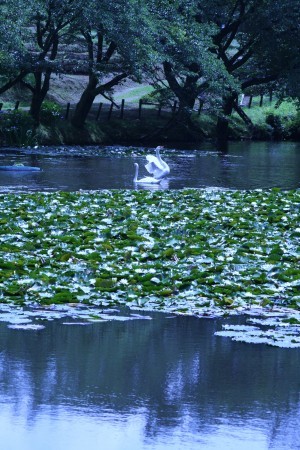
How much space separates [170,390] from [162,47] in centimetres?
3341

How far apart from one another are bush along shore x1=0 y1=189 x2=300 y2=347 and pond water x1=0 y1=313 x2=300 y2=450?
440mm

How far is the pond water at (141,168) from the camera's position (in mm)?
24703

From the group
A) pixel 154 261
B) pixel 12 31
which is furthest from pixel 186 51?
pixel 154 261

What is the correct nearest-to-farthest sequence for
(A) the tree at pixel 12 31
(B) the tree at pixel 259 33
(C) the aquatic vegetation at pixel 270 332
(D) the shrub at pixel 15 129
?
(C) the aquatic vegetation at pixel 270 332, (A) the tree at pixel 12 31, (D) the shrub at pixel 15 129, (B) the tree at pixel 259 33

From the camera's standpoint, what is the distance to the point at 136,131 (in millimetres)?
48500

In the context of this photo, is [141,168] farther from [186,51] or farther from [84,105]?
[84,105]

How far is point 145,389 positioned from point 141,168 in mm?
24401

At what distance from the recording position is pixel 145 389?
7.58m

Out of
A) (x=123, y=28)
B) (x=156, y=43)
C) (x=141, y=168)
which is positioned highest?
(x=123, y=28)

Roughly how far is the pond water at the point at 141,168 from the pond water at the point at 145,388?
13403 mm

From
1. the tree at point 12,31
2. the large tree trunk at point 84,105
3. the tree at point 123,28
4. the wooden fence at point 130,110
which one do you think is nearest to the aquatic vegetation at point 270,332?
the tree at point 12,31

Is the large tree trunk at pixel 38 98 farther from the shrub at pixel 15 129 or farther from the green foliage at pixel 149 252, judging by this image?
the green foliage at pixel 149 252

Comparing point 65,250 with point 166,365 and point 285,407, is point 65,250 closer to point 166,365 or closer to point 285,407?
point 166,365

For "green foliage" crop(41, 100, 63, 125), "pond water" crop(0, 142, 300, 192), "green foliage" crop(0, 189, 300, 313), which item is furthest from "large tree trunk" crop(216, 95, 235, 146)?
"green foliage" crop(0, 189, 300, 313)
